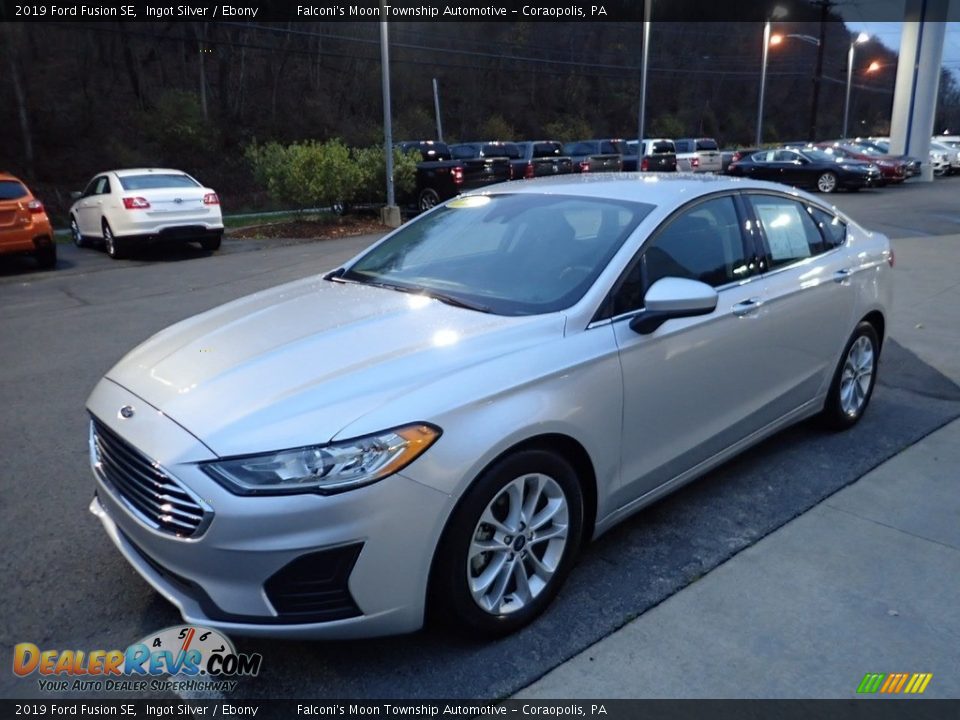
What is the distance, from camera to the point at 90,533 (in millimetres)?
3590

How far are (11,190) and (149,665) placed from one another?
465 inches

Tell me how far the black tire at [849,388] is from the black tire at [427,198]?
50.2ft

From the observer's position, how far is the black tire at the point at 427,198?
19.5 metres

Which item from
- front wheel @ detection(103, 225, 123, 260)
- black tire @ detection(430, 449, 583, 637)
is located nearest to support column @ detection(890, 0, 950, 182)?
front wheel @ detection(103, 225, 123, 260)

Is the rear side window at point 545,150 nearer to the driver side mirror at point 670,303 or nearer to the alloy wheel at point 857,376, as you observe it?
the alloy wheel at point 857,376

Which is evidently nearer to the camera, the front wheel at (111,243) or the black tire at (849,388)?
the black tire at (849,388)

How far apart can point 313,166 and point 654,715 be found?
16396 mm

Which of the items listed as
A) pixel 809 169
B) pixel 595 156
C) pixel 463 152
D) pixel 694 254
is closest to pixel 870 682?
pixel 694 254

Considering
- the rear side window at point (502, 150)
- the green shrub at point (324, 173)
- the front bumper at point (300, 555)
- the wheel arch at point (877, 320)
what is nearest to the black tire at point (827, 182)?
the rear side window at point (502, 150)

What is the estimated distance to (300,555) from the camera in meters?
2.30

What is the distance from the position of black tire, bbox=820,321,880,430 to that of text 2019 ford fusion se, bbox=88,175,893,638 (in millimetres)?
381

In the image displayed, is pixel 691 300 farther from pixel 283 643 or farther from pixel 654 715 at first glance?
pixel 283 643

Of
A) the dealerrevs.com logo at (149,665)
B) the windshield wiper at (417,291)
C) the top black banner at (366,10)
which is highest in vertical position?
the top black banner at (366,10)

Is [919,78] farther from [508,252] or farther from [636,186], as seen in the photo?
[508,252]
